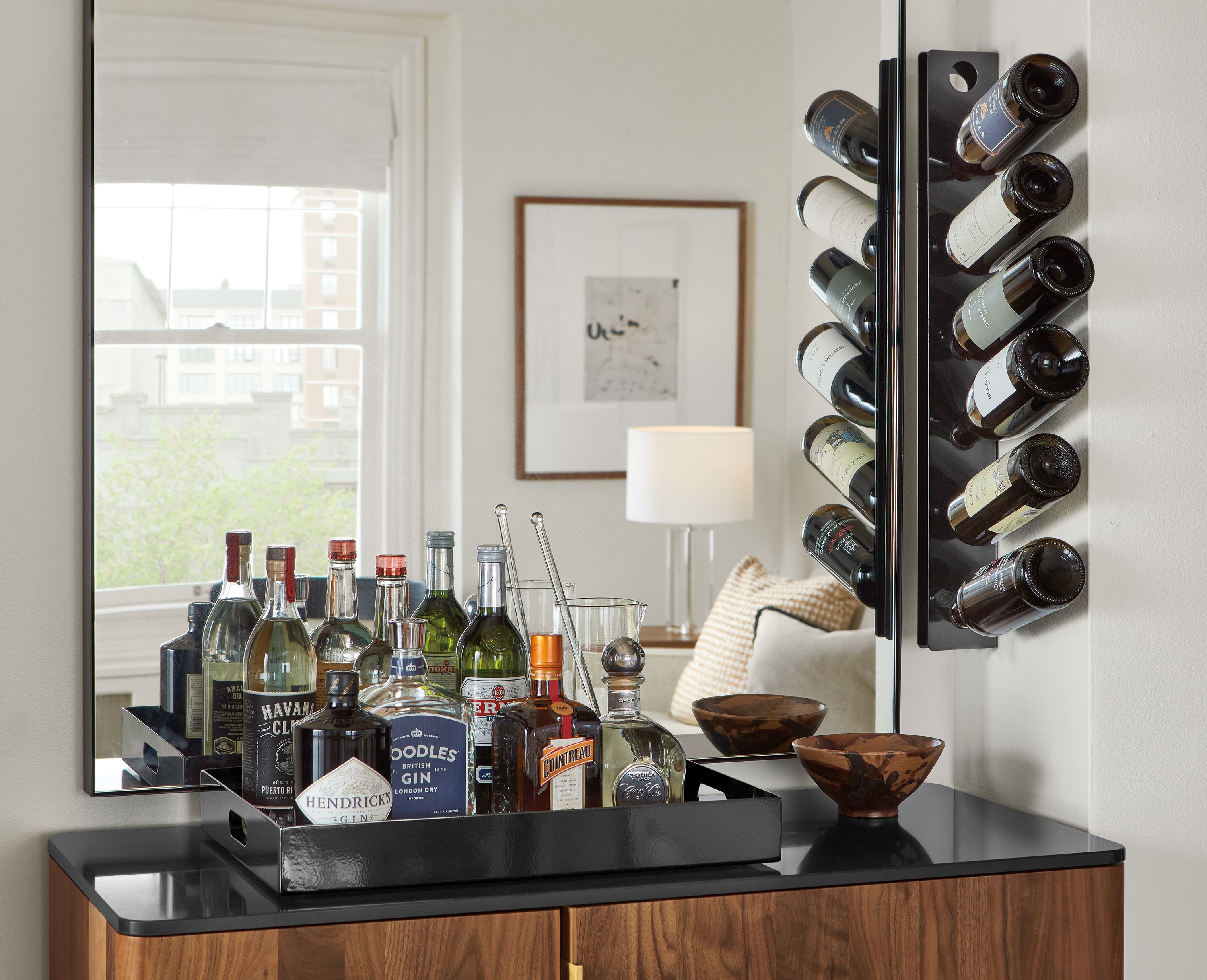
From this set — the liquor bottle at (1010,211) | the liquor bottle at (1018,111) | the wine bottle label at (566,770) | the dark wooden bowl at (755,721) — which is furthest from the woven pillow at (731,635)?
the liquor bottle at (1018,111)

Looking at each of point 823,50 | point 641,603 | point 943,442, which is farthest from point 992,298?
point 641,603

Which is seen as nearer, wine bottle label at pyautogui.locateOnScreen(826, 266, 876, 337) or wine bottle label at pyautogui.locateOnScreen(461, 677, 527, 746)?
wine bottle label at pyautogui.locateOnScreen(461, 677, 527, 746)

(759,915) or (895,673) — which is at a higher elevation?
(895,673)

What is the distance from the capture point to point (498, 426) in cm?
164

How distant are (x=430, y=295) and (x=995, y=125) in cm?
71

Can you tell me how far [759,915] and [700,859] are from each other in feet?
0.27

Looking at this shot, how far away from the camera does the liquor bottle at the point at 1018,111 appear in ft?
4.90

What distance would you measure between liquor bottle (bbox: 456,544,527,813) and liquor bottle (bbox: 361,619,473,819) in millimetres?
57

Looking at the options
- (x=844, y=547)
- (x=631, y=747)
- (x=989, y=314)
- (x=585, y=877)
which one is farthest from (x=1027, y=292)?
(x=585, y=877)

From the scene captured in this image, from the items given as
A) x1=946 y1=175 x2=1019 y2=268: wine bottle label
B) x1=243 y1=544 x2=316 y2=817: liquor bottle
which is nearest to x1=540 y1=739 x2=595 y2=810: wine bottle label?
x1=243 y1=544 x2=316 y2=817: liquor bottle

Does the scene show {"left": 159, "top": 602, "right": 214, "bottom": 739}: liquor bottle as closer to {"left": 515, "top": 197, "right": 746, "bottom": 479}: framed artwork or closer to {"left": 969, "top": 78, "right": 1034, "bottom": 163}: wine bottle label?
{"left": 515, "top": 197, "right": 746, "bottom": 479}: framed artwork

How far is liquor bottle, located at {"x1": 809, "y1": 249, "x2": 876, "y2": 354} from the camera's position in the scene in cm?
173

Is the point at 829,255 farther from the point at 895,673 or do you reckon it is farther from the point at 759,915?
the point at 759,915

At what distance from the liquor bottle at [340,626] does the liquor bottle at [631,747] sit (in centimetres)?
29
